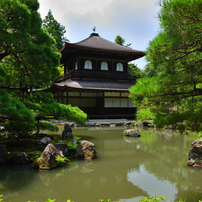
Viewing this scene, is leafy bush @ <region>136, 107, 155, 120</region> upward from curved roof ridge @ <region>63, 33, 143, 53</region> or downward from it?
downward

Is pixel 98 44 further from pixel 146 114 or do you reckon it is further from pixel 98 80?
pixel 146 114

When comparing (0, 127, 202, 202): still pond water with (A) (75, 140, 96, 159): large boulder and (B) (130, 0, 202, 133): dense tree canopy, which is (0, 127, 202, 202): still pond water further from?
(B) (130, 0, 202, 133): dense tree canopy

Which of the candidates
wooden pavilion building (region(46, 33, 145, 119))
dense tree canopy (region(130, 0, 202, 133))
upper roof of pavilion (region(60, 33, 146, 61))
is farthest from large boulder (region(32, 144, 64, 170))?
upper roof of pavilion (region(60, 33, 146, 61))

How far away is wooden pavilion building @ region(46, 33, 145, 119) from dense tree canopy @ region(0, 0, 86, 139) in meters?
9.35

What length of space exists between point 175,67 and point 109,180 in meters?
3.05

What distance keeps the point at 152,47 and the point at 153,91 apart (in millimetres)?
806

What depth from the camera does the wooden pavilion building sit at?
1778 cm

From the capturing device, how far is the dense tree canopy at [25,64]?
5.46 m

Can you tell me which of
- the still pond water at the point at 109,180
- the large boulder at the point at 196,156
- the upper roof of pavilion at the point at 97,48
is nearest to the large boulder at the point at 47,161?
the still pond water at the point at 109,180

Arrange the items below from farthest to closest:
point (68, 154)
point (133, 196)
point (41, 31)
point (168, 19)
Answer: point (68, 154) → point (41, 31) → point (133, 196) → point (168, 19)

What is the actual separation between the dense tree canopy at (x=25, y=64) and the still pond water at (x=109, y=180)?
1.63 metres

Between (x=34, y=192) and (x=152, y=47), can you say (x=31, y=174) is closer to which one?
(x=34, y=192)

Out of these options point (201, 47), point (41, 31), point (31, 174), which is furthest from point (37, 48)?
point (201, 47)

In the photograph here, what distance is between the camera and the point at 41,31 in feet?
21.7
